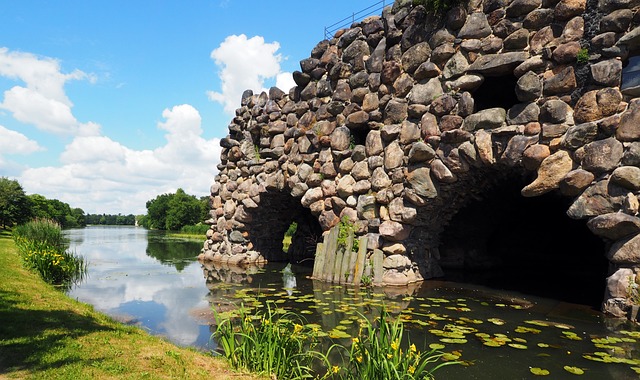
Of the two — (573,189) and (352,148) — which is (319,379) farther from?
(352,148)

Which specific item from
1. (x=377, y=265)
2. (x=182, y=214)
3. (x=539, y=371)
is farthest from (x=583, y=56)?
(x=182, y=214)

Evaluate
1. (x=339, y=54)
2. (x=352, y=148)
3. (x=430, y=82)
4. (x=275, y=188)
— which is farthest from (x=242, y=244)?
(x=430, y=82)

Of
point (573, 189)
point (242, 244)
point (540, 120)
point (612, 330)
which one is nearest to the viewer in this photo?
point (612, 330)

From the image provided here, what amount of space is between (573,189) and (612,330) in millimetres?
2258

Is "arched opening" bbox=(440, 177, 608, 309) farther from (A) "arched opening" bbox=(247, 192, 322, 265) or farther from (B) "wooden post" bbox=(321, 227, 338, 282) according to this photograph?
(A) "arched opening" bbox=(247, 192, 322, 265)

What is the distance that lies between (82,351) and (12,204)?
1384 inches

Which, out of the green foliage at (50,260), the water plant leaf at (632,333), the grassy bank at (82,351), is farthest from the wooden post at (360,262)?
the green foliage at (50,260)

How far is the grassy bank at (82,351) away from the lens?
11.8 feet

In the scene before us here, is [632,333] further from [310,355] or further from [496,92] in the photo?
[496,92]

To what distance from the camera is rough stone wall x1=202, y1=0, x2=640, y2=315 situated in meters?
6.37

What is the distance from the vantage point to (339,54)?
11.2 metres

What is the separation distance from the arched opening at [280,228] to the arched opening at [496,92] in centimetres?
686

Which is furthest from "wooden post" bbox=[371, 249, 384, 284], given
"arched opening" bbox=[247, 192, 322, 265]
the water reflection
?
"arched opening" bbox=[247, 192, 322, 265]

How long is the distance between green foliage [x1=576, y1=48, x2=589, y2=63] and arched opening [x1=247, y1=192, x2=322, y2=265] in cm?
907
